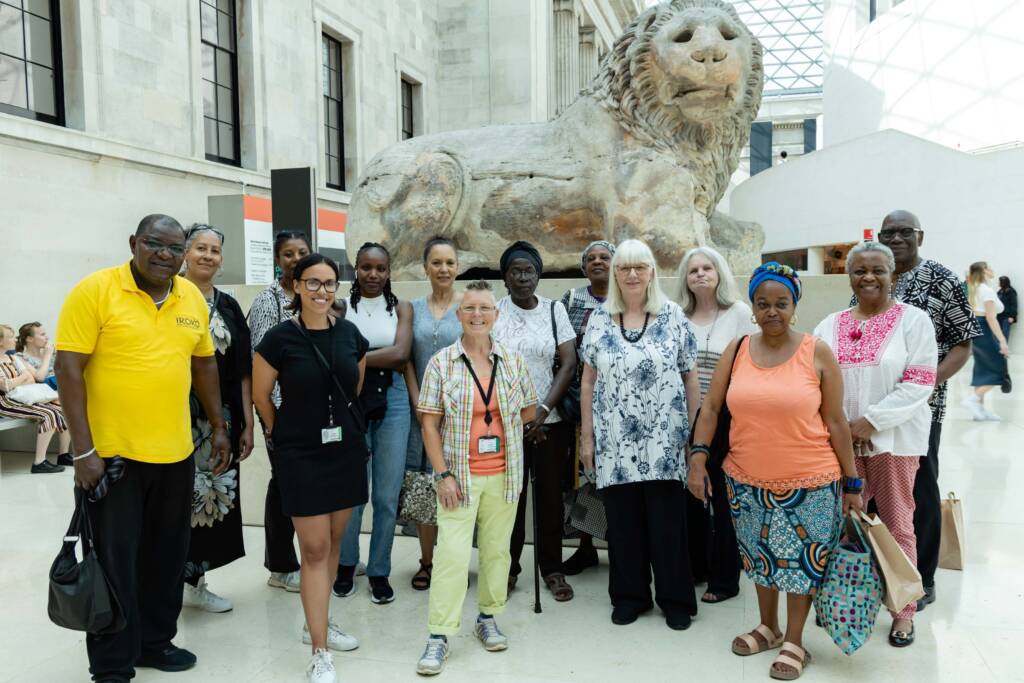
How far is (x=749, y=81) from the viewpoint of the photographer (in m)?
5.06

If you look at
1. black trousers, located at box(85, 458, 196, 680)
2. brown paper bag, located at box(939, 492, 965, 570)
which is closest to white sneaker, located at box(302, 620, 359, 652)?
black trousers, located at box(85, 458, 196, 680)

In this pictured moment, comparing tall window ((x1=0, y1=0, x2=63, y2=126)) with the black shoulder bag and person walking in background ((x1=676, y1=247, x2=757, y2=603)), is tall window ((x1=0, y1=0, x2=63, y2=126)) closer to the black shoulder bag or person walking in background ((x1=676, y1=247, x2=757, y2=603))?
the black shoulder bag

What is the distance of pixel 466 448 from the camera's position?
3.27 metres

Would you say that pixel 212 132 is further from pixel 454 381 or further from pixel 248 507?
pixel 454 381

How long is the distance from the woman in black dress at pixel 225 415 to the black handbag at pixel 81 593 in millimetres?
804

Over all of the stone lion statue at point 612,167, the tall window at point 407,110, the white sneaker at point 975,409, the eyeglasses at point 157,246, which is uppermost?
the tall window at point 407,110

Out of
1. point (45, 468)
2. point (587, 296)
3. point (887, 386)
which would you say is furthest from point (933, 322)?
point (45, 468)

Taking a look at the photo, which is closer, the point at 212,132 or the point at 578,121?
the point at 578,121

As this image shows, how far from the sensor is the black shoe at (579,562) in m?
4.42

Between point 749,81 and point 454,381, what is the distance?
3.21m

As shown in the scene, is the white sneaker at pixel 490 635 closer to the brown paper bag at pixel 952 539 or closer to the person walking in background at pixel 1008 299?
the brown paper bag at pixel 952 539

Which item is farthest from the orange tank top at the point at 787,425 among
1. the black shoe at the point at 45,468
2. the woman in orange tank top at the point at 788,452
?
the black shoe at the point at 45,468

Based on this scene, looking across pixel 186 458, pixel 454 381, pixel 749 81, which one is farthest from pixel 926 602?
pixel 186 458

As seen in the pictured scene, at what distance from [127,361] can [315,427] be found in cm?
78
